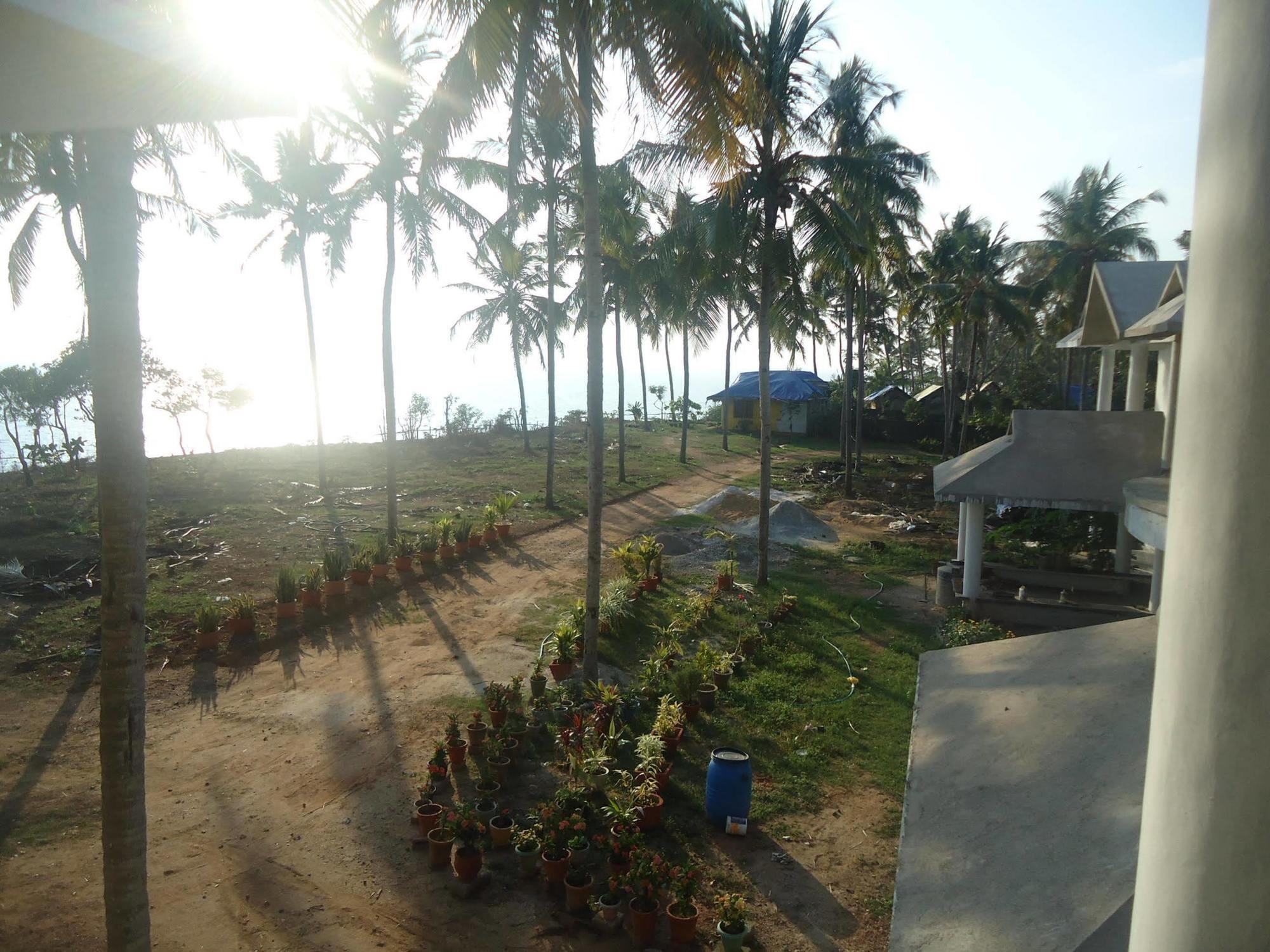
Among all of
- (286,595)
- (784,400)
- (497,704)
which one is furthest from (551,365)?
(784,400)

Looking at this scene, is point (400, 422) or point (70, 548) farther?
point (400, 422)

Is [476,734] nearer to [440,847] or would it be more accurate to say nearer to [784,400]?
[440,847]

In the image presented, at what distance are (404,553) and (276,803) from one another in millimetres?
8128

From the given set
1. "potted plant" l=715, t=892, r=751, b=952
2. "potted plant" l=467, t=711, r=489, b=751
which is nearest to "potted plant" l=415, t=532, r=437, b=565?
"potted plant" l=467, t=711, r=489, b=751

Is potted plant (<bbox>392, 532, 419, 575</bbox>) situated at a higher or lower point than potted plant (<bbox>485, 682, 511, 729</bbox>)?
higher

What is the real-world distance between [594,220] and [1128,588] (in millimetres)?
11594

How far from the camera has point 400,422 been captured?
38.8m

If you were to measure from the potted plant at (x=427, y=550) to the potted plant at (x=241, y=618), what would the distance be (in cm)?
407

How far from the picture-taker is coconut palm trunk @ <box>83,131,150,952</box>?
148 inches

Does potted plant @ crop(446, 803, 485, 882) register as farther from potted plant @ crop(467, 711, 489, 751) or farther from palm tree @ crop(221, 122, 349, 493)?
palm tree @ crop(221, 122, 349, 493)

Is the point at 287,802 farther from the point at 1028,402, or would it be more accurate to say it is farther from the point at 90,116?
the point at 1028,402

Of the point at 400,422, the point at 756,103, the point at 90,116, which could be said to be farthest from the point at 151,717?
the point at 400,422

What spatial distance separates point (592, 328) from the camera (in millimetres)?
9398

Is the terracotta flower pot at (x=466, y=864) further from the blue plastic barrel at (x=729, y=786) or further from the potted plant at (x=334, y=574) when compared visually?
the potted plant at (x=334, y=574)
